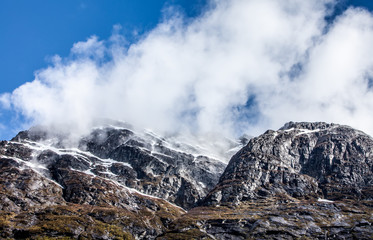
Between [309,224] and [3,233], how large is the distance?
567 ft

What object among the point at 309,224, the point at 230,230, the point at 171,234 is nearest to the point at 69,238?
the point at 171,234

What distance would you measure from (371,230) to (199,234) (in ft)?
315

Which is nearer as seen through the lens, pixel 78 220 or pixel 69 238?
pixel 69 238

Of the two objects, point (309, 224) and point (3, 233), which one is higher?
point (309, 224)

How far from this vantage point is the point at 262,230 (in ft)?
597

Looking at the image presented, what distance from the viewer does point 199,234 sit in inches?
7308

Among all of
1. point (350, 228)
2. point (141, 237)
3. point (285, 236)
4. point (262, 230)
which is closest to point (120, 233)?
point (141, 237)

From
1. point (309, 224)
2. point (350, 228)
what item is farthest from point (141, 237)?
point (350, 228)

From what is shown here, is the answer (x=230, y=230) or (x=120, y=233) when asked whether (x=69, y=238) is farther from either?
(x=230, y=230)

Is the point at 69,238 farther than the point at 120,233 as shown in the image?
No

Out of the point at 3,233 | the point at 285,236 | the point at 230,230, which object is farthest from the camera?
the point at 230,230

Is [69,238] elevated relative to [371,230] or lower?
lower

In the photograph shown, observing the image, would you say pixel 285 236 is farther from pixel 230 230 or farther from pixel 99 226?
pixel 99 226

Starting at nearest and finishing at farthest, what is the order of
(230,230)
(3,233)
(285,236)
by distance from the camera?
(3,233)
(285,236)
(230,230)
